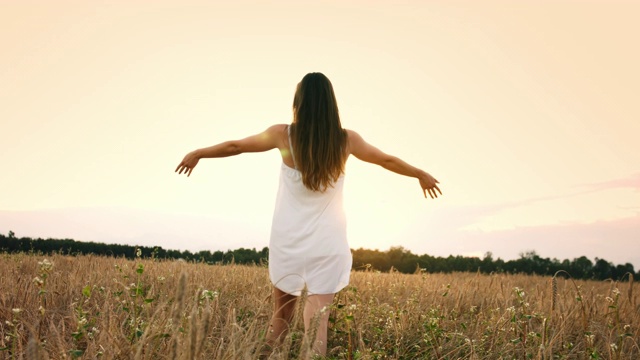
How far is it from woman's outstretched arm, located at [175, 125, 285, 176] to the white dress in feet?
0.96

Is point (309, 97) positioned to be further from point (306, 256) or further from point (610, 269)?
point (610, 269)

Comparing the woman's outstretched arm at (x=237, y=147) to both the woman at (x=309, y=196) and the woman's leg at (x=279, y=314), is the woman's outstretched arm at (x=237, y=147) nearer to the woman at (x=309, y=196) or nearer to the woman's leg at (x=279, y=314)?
the woman at (x=309, y=196)

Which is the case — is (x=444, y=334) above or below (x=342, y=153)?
below

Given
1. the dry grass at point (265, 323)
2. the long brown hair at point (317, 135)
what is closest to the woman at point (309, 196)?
the long brown hair at point (317, 135)

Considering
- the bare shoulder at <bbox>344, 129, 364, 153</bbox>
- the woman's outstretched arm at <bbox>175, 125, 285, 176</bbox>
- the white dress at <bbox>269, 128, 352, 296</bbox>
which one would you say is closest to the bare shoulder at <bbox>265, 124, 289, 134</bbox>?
the woman's outstretched arm at <bbox>175, 125, 285, 176</bbox>

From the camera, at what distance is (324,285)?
15.3ft

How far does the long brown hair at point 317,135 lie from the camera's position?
15.3 feet

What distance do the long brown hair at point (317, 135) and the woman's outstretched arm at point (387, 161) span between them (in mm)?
229

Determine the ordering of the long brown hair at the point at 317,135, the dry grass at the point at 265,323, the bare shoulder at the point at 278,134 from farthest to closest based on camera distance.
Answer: the bare shoulder at the point at 278,134, the long brown hair at the point at 317,135, the dry grass at the point at 265,323

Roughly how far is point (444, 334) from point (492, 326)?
81 cm

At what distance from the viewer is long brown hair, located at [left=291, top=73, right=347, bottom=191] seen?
468cm

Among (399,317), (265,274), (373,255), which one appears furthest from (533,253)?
(399,317)

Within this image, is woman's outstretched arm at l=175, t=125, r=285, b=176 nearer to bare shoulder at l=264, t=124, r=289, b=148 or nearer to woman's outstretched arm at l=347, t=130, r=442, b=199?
bare shoulder at l=264, t=124, r=289, b=148

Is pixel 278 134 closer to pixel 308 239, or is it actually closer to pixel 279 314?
pixel 308 239
